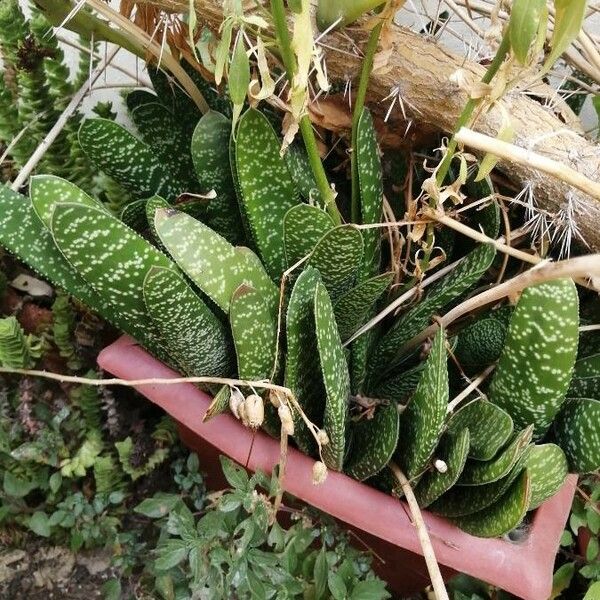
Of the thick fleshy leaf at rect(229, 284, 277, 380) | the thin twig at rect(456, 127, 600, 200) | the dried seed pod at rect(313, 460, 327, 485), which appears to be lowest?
the dried seed pod at rect(313, 460, 327, 485)

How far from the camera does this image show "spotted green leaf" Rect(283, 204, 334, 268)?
2.03 feet

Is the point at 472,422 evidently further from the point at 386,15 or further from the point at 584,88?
the point at 584,88

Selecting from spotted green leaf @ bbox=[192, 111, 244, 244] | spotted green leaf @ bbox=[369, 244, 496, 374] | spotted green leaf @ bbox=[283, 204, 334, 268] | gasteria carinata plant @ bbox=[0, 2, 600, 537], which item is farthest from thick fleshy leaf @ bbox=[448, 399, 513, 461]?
spotted green leaf @ bbox=[192, 111, 244, 244]

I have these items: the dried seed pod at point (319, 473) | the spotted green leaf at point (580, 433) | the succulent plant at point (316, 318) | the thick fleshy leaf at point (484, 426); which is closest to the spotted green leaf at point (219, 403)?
the succulent plant at point (316, 318)

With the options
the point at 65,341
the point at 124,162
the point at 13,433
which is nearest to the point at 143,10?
the point at 124,162

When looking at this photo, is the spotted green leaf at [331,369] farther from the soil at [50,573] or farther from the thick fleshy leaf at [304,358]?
the soil at [50,573]

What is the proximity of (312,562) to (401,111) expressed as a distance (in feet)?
1.55

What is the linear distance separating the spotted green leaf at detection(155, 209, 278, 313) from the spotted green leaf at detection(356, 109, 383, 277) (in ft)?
0.47

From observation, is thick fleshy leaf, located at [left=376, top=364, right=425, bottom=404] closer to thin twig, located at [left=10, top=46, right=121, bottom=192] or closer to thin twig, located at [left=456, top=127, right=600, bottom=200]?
thin twig, located at [left=456, top=127, right=600, bottom=200]

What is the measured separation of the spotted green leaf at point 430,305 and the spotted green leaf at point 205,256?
0.17 metres

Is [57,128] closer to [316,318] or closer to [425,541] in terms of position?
[316,318]

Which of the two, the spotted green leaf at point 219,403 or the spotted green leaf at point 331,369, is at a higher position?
the spotted green leaf at point 331,369

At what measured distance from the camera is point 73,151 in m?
0.89

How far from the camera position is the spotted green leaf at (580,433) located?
24.5 inches
